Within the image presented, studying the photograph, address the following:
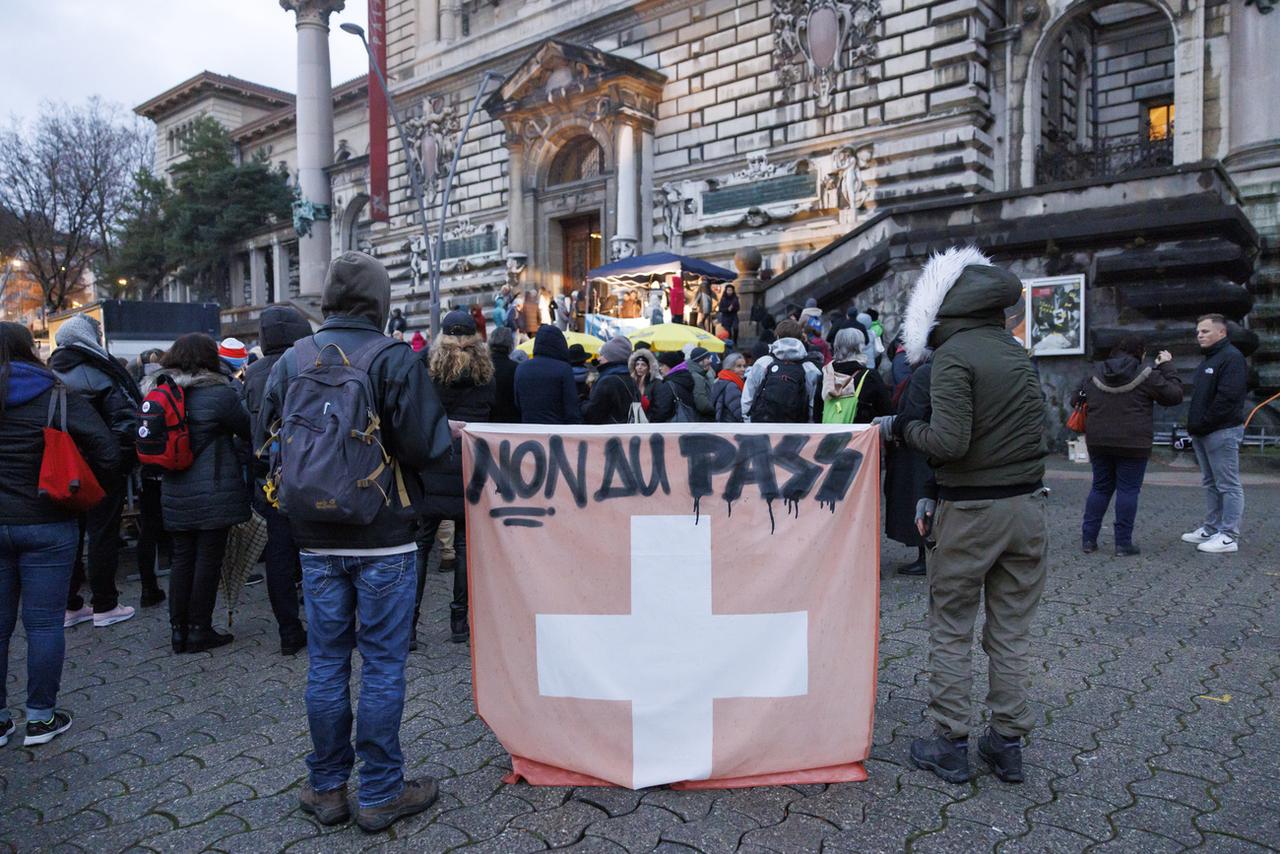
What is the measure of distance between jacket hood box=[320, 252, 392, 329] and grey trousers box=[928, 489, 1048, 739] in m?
2.20

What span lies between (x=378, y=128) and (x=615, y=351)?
26.5 meters

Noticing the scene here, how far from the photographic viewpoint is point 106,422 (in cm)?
521

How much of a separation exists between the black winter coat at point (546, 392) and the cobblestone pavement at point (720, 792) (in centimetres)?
152

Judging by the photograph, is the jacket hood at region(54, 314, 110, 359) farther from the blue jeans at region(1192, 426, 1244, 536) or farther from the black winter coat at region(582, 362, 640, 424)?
the blue jeans at region(1192, 426, 1244, 536)

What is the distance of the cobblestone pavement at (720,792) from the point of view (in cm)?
291

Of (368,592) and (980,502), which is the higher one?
(980,502)

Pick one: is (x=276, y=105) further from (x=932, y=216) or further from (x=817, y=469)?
(x=817, y=469)

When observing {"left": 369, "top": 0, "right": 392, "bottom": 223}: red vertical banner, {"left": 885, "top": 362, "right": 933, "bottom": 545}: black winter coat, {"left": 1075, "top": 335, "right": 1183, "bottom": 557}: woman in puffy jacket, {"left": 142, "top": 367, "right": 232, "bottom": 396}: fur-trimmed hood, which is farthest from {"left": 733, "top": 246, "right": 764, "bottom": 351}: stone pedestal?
{"left": 369, "top": 0, "right": 392, "bottom": 223}: red vertical banner

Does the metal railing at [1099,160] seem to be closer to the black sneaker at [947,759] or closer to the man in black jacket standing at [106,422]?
the black sneaker at [947,759]

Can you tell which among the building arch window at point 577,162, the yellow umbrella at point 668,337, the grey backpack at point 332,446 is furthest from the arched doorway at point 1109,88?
the grey backpack at point 332,446

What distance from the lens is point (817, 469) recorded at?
327 centimetres

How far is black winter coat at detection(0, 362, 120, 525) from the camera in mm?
3766

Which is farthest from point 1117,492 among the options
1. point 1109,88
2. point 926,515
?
point 1109,88

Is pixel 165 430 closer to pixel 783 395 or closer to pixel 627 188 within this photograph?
pixel 783 395
